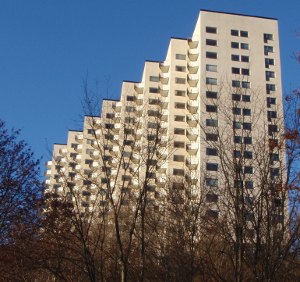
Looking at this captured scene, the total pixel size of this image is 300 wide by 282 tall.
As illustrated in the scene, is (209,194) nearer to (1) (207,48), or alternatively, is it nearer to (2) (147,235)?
(2) (147,235)

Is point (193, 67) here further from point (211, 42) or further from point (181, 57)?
point (211, 42)

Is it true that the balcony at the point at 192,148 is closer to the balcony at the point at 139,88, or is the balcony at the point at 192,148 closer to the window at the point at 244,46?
the balcony at the point at 139,88

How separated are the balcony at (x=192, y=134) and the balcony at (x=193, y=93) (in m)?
5.12

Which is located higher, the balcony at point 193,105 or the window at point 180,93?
the window at point 180,93

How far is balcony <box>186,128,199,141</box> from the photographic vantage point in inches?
2821

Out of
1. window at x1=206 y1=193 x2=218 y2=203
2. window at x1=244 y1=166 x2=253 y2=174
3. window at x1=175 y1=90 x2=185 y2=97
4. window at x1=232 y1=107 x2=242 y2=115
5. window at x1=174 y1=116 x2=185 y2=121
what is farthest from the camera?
window at x1=175 y1=90 x2=185 y2=97

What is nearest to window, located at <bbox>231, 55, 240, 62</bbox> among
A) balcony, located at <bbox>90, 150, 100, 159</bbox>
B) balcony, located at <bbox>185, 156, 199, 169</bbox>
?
balcony, located at <bbox>185, 156, 199, 169</bbox>

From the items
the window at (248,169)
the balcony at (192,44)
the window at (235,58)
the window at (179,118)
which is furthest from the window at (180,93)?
the window at (248,169)

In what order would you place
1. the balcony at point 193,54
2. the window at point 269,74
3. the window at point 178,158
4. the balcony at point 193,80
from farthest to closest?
the balcony at point 193,54 < the balcony at point 193,80 < the window at point 269,74 < the window at point 178,158

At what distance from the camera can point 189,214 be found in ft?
61.4

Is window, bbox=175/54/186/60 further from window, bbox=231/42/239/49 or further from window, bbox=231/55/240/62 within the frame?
window, bbox=231/55/240/62

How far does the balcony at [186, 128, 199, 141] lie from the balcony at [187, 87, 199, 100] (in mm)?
5116

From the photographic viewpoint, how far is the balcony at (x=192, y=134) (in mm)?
71656

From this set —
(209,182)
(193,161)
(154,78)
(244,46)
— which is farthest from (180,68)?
(209,182)
